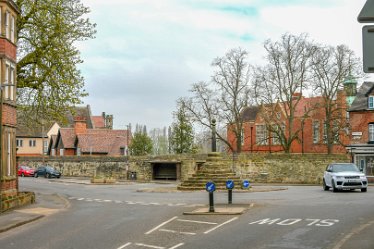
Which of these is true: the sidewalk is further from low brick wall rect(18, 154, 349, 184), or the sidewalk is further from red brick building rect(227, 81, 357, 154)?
red brick building rect(227, 81, 357, 154)

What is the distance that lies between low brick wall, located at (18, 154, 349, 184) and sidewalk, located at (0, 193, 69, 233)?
2894 centimetres

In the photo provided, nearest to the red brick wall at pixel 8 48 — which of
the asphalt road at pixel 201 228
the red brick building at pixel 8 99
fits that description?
the red brick building at pixel 8 99

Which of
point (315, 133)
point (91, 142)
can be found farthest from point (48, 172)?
point (315, 133)

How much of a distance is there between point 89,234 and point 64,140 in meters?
69.5

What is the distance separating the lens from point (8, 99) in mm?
26234

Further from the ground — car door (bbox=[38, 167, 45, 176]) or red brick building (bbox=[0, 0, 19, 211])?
red brick building (bbox=[0, 0, 19, 211])

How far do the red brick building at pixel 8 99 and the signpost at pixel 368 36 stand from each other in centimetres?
2059

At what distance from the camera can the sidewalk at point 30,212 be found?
19097mm

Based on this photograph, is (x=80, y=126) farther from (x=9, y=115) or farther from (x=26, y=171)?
(x=9, y=115)

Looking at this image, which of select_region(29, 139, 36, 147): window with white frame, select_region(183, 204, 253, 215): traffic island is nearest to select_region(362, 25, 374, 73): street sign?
select_region(183, 204, 253, 215): traffic island

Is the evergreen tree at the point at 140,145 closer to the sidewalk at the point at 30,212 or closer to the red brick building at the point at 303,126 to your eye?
the red brick building at the point at 303,126

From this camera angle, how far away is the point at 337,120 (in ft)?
208

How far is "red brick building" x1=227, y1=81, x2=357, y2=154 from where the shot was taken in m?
63.7

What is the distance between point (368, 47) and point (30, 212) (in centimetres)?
1948
